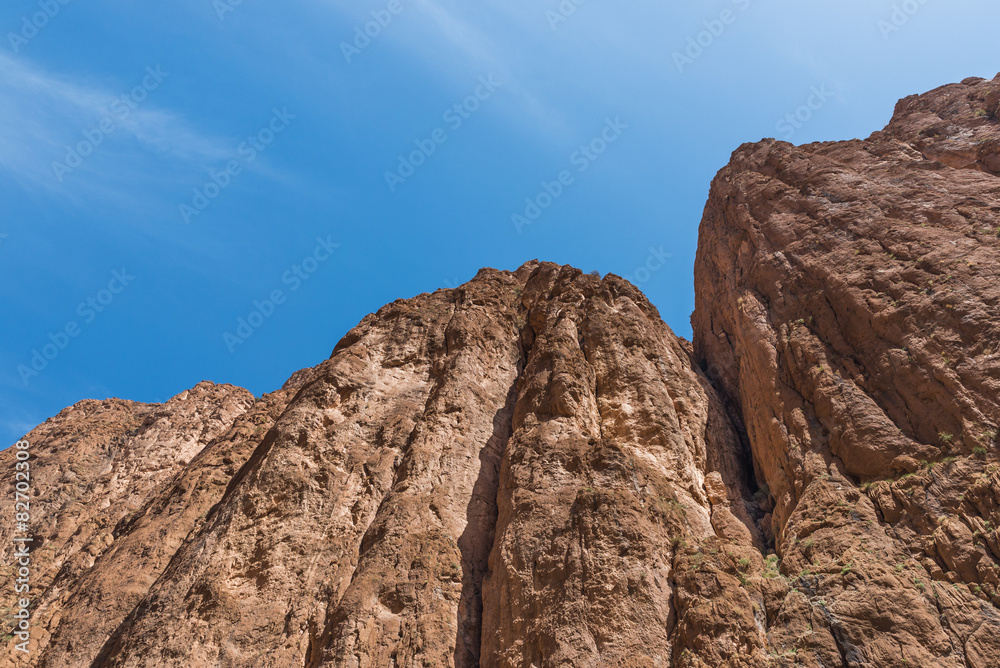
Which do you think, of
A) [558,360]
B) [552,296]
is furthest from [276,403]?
[558,360]

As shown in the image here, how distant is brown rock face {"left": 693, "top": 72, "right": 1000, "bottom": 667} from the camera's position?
43.6 feet

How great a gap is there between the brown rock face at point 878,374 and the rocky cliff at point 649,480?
3.0 inches

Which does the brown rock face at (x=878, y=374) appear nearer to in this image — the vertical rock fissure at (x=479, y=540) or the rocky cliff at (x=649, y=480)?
the rocky cliff at (x=649, y=480)

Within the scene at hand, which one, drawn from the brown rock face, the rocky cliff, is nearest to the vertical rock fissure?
the rocky cliff

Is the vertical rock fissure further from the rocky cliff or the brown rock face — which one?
the brown rock face

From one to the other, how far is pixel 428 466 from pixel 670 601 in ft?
30.0

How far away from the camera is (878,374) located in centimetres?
1859

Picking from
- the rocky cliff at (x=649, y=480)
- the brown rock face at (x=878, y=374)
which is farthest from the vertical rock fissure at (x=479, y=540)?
the brown rock face at (x=878, y=374)

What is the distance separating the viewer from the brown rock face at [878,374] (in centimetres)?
1328

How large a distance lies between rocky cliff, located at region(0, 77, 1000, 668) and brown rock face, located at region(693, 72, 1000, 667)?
76 mm

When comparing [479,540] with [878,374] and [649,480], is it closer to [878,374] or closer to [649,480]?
[649,480]

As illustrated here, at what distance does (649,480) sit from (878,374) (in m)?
8.28

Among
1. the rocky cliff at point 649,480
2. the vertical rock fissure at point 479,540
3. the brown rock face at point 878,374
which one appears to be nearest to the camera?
the brown rock face at point 878,374

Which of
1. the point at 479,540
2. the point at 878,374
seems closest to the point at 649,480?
the point at 479,540
